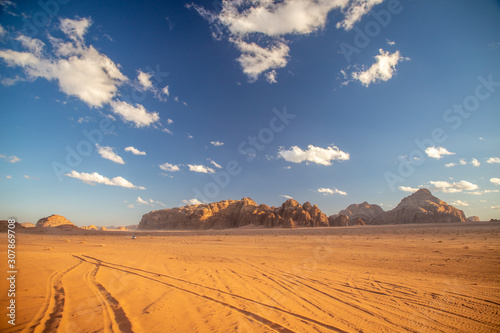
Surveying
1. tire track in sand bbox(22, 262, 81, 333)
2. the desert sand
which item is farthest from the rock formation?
tire track in sand bbox(22, 262, 81, 333)

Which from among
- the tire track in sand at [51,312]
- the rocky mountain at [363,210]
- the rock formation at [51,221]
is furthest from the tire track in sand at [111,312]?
the rocky mountain at [363,210]

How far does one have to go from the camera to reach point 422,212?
83688 mm

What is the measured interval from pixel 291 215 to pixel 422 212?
53.4m

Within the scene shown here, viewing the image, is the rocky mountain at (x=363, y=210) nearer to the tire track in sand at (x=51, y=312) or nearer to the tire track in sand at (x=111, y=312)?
the tire track in sand at (x=111, y=312)

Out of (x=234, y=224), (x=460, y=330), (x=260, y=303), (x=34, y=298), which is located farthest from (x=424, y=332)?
(x=234, y=224)

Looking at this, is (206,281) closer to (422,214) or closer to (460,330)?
(460,330)

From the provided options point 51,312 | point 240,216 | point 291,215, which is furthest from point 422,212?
point 51,312

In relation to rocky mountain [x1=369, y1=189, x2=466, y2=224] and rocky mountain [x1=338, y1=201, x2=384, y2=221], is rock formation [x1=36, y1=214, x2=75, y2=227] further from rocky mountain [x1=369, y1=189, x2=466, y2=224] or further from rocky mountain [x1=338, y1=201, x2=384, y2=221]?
rocky mountain [x1=338, y1=201, x2=384, y2=221]

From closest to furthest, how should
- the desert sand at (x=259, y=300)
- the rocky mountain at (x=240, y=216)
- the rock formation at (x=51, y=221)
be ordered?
1. the desert sand at (x=259, y=300)
2. the rock formation at (x=51, y=221)
3. the rocky mountain at (x=240, y=216)

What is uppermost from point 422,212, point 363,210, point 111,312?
point 111,312

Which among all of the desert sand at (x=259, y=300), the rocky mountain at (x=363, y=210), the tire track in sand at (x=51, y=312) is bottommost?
the rocky mountain at (x=363, y=210)

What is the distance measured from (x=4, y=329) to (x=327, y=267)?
10.1 m

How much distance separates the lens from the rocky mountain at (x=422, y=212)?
81.6 metres

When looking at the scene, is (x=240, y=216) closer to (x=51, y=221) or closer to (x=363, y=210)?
(x=51, y=221)
